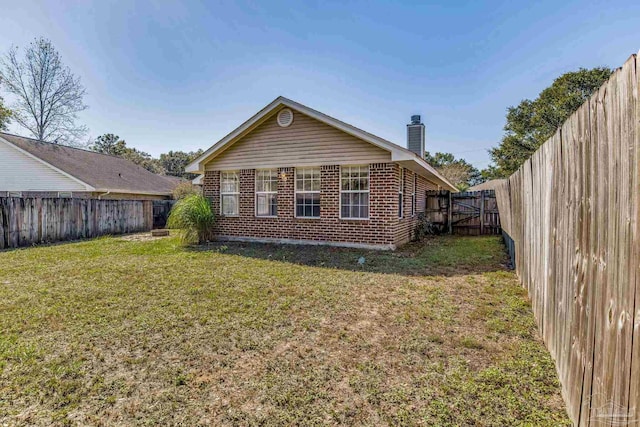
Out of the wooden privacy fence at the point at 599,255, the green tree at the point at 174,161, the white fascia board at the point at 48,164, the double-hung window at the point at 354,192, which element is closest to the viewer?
the wooden privacy fence at the point at 599,255

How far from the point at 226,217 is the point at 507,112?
30178mm

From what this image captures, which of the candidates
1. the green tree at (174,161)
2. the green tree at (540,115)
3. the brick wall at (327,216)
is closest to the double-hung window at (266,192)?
the brick wall at (327,216)

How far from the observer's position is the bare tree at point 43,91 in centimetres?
2289

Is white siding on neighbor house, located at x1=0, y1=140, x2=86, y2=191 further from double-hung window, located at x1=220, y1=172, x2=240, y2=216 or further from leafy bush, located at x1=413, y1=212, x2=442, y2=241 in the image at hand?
leafy bush, located at x1=413, y1=212, x2=442, y2=241

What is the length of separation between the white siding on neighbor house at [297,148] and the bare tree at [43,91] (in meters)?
22.1

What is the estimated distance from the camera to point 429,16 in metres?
10.4

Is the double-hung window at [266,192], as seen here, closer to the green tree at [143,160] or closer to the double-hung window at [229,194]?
the double-hung window at [229,194]

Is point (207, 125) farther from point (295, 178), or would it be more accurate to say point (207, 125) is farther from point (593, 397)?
point (593, 397)

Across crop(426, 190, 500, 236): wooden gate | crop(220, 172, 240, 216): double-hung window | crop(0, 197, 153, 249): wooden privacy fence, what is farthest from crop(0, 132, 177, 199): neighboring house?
crop(426, 190, 500, 236): wooden gate

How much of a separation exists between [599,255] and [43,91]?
33.4 metres

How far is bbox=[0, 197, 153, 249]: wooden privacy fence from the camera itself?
33.4 ft

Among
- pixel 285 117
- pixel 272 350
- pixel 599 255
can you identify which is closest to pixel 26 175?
pixel 285 117

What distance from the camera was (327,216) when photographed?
376 inches

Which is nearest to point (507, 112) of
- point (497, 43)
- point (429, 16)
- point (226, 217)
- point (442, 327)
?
point (497, 43)
